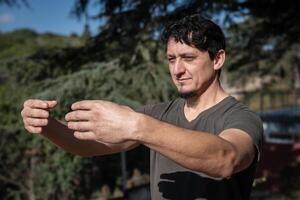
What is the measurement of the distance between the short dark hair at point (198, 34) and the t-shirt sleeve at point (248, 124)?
0.25m

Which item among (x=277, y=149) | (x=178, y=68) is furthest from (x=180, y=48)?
(x=277, y=149)

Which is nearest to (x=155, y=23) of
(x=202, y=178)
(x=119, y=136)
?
(x=202, y=178)

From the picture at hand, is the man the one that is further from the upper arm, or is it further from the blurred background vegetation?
the blurred background vegetation

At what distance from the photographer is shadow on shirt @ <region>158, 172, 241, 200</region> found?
1810mm

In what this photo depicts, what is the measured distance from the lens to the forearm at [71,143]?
196 cm

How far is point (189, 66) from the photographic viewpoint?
183cm

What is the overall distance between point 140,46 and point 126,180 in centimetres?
180

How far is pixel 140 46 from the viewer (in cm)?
563

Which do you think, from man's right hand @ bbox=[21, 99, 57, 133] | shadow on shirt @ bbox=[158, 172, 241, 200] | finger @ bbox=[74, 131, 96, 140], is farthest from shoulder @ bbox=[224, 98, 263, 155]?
man's right hand @ bbox=[21, 99, 57, 133]

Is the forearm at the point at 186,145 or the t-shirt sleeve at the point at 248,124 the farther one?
the t-shirt sleeve at the point at 248,124

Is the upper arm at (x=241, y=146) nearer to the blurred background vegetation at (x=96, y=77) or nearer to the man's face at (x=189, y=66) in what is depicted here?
the man's face at (x=189, y=66)

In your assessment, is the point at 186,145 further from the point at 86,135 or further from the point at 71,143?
the point at 71,143

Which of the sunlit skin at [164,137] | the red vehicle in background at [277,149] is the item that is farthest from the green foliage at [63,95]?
the sunlit skin at [164,137]

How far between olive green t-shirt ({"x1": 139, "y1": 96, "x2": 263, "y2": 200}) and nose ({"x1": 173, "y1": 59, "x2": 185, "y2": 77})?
0.20 metres
